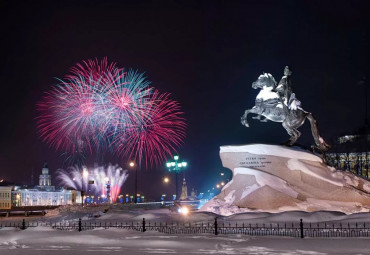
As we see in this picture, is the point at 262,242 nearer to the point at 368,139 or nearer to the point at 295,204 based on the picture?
the point at 295,204

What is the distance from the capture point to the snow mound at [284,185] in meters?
25.7

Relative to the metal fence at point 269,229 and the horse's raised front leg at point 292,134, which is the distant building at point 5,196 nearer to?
the horse's raised front leg at point 292,134

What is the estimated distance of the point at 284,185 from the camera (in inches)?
1035

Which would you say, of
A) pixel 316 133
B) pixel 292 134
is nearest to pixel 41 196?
pixel 292 134

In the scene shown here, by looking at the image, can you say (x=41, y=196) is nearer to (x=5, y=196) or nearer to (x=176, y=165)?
(x=5, y=196)

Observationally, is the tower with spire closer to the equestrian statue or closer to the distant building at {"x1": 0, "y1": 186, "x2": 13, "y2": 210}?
the distant building at {"x1": 0, "y1": 186, "x2": 13, "y2": 210}

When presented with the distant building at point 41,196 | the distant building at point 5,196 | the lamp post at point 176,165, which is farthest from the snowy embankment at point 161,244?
the distant building at point 41,196

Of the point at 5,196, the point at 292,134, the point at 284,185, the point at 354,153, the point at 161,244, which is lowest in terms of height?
the point at 5,196

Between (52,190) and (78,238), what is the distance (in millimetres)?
131752

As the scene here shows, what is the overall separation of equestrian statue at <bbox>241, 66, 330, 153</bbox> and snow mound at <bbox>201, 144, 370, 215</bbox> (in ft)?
5.34

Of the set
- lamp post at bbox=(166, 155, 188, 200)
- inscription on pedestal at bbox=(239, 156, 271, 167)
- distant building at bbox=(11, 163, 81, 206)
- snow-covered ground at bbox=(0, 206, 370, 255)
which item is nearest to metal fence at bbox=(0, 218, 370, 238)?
snow-covered ground at bbox=(0, 206, 370, 255)

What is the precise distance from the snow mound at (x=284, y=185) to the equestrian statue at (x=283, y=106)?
1.63 m

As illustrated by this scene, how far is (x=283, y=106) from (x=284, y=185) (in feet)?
16.8

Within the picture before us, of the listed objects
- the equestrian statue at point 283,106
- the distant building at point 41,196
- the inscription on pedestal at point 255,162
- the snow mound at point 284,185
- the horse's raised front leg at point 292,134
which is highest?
the equestrian statue at point 283,106
